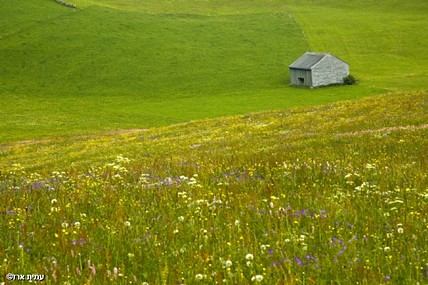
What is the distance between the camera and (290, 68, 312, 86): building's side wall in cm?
9525

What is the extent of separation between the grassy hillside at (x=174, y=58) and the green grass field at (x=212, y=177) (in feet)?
2.79

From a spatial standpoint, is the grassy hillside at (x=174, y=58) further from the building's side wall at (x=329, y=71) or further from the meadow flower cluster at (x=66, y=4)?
the building's side wall at (x=329, y=71)

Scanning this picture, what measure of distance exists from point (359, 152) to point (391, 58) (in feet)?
358

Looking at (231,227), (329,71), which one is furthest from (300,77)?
(231,227)

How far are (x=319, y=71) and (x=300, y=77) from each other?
3888 millimetres

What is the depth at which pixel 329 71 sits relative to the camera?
317 ft

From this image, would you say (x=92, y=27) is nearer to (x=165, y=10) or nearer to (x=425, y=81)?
(x=165, y=10)

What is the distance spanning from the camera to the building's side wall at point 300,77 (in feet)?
313

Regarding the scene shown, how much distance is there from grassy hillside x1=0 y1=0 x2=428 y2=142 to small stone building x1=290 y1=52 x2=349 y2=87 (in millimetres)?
3381

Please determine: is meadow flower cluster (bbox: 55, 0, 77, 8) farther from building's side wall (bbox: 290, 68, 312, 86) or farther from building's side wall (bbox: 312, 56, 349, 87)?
building's side wall (bbox: 312, 56, 349, 87)

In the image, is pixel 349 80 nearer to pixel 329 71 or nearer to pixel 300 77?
pixel 329 71

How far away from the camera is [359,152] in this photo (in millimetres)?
12492

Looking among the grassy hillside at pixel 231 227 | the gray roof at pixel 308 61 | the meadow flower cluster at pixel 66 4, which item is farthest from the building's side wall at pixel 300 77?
the grassy hillside at pixel 231 227

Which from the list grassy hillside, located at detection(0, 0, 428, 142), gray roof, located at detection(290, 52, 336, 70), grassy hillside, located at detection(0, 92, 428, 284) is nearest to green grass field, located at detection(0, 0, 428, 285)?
grassy hillside, located at detection(0, 92, 428, 284)
